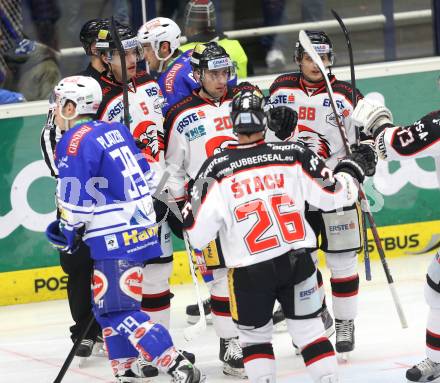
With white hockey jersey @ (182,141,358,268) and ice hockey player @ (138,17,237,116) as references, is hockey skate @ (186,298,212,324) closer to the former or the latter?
ice hockey player @ (138,17,237,116)

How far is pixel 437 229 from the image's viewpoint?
8.15 m

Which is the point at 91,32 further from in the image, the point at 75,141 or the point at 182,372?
the point at 182,372

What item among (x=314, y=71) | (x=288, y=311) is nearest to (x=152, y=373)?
(x=288, y=311)

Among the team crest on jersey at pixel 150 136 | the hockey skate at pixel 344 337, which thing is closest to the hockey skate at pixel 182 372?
the hockey skate at pixel 344 337

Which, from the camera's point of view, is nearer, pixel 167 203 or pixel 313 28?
pixel 167 203

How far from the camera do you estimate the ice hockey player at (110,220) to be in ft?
16.9

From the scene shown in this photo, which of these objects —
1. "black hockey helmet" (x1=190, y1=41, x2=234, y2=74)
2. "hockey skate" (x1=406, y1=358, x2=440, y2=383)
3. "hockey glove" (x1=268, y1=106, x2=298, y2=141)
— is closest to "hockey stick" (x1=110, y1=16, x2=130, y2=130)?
"black hockey helmet" (x1=190, y1=41, x2=234, y2=74)

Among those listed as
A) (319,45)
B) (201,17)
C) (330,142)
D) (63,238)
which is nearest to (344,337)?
(330,142)

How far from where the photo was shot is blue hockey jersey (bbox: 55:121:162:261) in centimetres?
512

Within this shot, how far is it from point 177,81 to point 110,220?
1506mm

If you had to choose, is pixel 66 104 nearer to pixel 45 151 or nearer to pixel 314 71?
pixel 45 151

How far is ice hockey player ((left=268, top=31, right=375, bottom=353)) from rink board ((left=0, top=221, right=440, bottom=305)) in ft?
5.30

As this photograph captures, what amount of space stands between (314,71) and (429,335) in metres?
1.46

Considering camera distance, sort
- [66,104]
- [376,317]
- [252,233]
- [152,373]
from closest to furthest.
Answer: [252,233] < [66,104] < [152,373] < [376,317]
